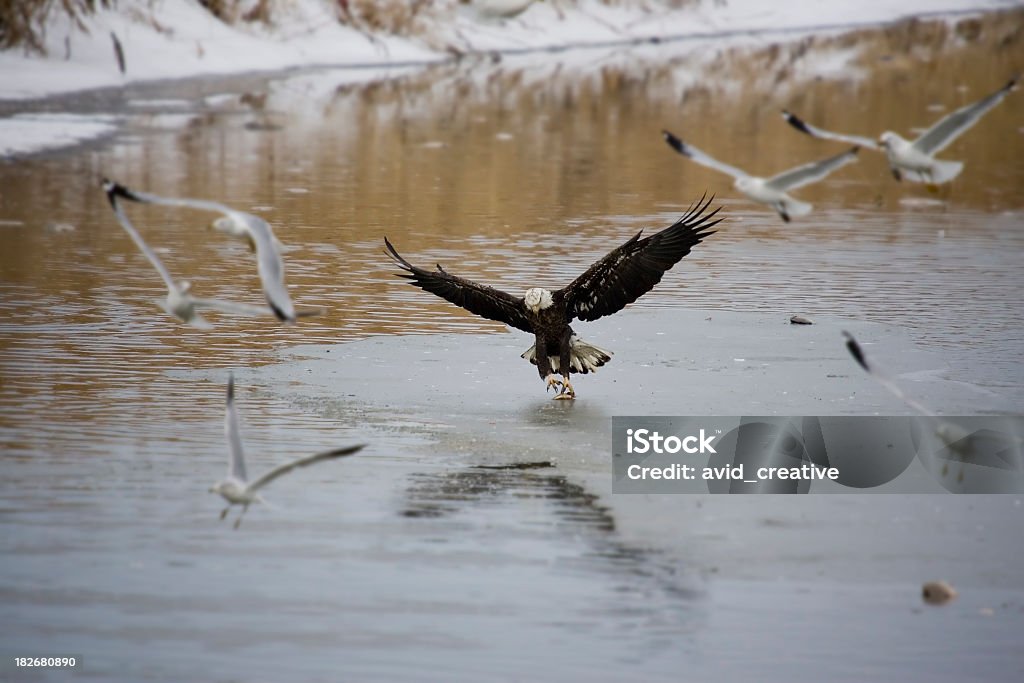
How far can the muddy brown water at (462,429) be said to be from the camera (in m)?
6.28

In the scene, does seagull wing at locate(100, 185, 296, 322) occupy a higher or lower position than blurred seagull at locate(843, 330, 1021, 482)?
higher

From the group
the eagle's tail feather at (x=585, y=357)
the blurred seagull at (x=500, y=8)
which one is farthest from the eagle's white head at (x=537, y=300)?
the blurred seagull at (x=500, y=8)

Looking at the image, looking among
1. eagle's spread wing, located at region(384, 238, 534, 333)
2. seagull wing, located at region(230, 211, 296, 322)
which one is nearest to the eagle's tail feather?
eagle's spread wing, located at region(384, 238, 534, 333)

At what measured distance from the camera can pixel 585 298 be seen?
10.2 m

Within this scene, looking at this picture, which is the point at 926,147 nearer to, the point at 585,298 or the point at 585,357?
the point at 585,298

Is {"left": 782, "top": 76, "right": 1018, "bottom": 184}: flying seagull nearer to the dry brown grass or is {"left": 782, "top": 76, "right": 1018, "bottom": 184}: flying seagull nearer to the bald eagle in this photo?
the bald eagle

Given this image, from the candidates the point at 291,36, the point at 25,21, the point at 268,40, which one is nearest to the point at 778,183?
the point at 25,21

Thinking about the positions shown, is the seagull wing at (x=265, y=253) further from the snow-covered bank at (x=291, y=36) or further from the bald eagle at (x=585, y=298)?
the snow-covered bank at (x=291, y=36)

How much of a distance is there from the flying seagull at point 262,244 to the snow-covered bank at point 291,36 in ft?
30.8

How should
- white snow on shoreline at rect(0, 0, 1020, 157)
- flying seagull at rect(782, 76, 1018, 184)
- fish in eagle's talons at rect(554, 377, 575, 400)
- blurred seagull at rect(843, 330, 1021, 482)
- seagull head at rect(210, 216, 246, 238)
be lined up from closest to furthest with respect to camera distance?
seagull head at rect(210, 216, 246, 238) < flying seagull at rect(782, 76, 1018, 184) < blurred seagull at rect(843, 330, 1021, 482) < fish in eagle's talons at rect(554, 377, 575, 400) < white snow on shoreline at rect(0, 0, 1020, 157)

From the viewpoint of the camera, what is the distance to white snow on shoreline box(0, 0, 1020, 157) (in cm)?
2909

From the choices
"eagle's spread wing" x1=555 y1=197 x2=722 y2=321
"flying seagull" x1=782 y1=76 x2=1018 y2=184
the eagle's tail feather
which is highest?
"flying seagull" x1=782 y1=76 x2=1018 y2=184

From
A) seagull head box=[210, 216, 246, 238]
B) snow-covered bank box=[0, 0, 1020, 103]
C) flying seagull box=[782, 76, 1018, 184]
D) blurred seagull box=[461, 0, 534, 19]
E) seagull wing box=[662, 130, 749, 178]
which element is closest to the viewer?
seagull head box=[210, 216, 246, 238]

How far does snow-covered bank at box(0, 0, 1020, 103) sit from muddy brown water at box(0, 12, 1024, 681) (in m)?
3.62
